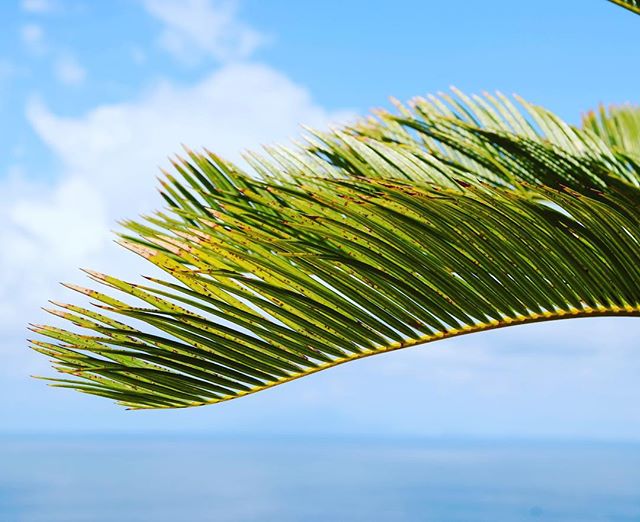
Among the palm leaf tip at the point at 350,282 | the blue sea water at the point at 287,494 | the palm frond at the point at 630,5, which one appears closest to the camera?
the palm leaf tip at the point at 350,282

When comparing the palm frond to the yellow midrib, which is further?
the palm frond

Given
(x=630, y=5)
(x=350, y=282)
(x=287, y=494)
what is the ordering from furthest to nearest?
(x=287, y=494) → (x=630, y=5) → (x=350, y=282)

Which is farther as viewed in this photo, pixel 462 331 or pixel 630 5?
pixel 630 5

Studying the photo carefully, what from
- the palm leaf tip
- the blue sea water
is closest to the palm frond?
the palm leaf tip

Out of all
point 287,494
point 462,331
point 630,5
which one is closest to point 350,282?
point 462,331

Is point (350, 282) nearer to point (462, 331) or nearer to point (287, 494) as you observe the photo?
point (462, 331)

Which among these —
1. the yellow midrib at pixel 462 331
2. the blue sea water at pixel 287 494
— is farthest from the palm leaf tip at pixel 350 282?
the blue sea water at pixel 287 494

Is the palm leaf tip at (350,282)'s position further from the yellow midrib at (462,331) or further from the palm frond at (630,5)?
the palm frond at (630,5)

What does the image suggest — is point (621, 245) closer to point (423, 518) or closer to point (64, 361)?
point (64, 361)

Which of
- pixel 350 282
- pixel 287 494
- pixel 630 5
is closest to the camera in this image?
pixel 350 282

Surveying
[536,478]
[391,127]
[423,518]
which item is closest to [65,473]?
[423,518]

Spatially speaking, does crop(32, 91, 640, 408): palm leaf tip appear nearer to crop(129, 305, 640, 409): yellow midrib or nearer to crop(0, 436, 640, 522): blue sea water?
crop(129, 305, 640, 409): yellow midrib
